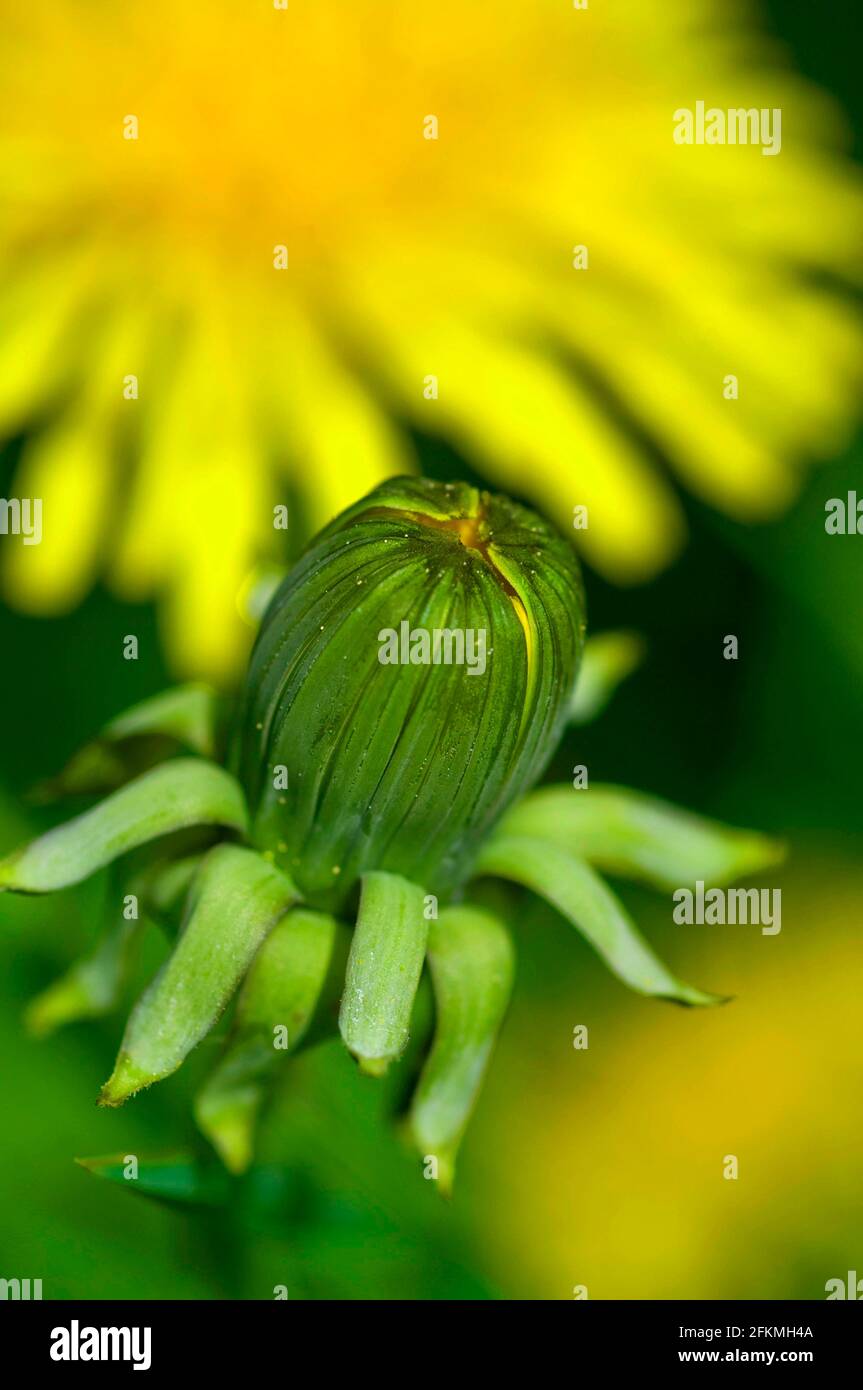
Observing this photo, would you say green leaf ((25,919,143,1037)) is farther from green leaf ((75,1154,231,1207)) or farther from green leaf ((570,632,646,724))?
green leaf ((570,632,646,724))

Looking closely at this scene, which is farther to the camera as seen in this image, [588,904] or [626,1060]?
[626,1060]

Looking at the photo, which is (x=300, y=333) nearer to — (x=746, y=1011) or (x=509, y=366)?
(x=509, y=366)

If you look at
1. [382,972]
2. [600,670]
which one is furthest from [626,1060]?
[382,972]

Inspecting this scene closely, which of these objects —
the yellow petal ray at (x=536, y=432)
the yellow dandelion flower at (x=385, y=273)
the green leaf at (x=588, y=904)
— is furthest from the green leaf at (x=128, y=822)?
the yellow petal ray at (x=536, y=432)

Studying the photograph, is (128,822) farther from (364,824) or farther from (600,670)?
(600,670)

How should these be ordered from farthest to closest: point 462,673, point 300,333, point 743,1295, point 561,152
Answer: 1. point 561,152
2. point 300,333
3. point 743,1295
4. point 462,673

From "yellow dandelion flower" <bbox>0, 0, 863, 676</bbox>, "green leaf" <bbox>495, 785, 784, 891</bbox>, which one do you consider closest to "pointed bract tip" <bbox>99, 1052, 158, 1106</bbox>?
"green leaf" <bbox>495, 785, 784, 891</bbox>
